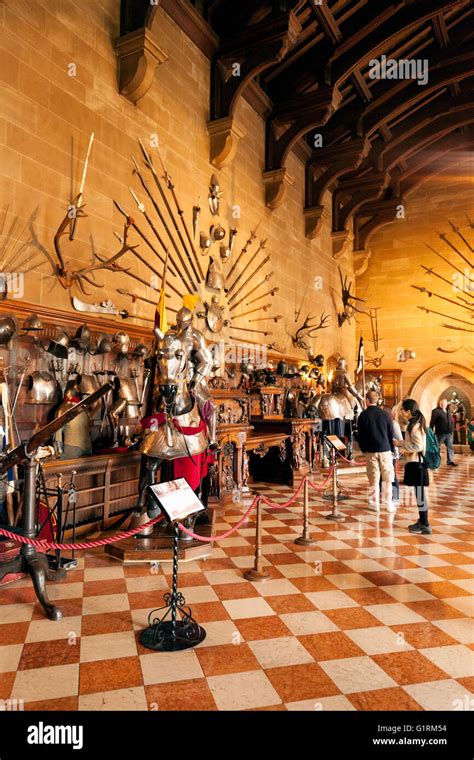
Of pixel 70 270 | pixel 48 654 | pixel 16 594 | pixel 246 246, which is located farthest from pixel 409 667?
pixel 246 246

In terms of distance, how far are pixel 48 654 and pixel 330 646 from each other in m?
1.59

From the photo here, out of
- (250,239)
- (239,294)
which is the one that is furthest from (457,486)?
(250,239)

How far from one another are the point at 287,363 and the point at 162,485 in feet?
28.4

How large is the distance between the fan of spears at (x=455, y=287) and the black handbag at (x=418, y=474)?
37.2ft

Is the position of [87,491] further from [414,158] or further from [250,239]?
[414,158]

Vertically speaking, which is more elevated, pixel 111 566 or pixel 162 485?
pixel 162 485

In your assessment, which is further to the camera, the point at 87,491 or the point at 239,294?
the point at 239,294

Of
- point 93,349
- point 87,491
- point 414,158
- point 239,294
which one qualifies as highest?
point 414,158

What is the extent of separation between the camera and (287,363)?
11500mm

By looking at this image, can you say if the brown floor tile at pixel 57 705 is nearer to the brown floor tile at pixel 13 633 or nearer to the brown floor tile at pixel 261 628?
the brown floor tile at pixel 13 633

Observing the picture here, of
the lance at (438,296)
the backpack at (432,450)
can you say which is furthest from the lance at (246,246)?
the lance at (438,296)

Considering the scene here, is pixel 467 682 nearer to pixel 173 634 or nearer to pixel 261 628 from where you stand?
pixel 261 628

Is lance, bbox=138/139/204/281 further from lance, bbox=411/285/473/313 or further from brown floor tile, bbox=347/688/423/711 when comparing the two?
lance, bbox=411/285/473/313

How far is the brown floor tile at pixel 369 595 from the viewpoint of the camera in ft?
11.4
